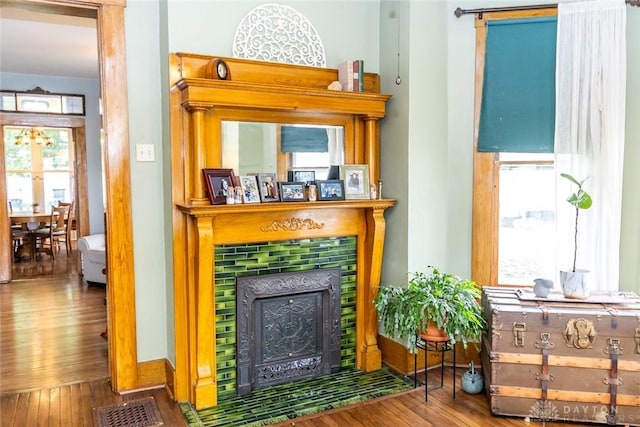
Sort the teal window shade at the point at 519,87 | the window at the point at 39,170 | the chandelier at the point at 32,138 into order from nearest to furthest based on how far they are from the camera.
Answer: the teal window shade at the point at 519,87
the chandelier at the point at 32,138
the window at the point at 39,170

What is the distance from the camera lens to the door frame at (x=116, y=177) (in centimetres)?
280

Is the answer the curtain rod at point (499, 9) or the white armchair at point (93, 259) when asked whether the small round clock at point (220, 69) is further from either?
the white armchair at point (93, 259)

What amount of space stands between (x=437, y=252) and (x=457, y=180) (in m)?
0.48

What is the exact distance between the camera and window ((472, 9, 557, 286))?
3084 millimetres

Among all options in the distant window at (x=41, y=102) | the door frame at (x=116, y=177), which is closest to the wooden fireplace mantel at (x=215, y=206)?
the door frame at (x=116, y=177)

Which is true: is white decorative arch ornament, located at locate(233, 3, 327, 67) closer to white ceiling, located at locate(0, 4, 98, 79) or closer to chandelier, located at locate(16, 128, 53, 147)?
white ceiling, located at locate(0, 4, 98, 79)

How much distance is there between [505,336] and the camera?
8.64 ft

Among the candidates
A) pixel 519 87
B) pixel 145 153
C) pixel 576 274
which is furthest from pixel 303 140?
pixel 576 274

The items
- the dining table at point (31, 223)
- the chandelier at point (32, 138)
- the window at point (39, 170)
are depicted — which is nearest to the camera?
the dining table at point (31, 223)

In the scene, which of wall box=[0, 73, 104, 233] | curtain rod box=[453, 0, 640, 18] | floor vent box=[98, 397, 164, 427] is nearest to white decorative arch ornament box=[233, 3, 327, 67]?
curtain rod box=[453, 0, 640, 18]

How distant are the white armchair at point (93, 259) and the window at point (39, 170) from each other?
4.39 m

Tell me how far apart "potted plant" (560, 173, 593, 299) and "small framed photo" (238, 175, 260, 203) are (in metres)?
1.73

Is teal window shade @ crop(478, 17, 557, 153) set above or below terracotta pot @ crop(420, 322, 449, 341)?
above

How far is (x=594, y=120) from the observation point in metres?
2.91
